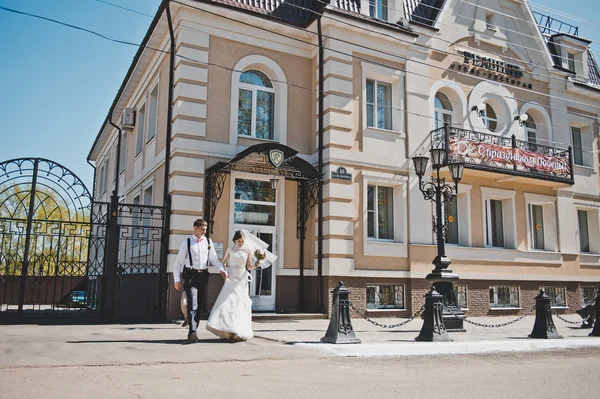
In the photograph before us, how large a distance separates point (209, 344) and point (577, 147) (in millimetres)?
20104

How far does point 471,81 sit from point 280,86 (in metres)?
7.62

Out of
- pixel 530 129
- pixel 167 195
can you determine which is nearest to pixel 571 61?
pixel 530 129

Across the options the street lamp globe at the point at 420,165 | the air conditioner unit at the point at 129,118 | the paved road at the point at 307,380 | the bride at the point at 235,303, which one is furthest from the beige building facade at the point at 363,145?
the paved road at the point at 307,380

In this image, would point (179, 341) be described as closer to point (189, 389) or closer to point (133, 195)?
point (189, 389)

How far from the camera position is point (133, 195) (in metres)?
21.3

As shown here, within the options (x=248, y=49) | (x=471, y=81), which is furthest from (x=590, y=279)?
(x=248, y=49)

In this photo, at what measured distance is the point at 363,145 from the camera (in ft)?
56.9

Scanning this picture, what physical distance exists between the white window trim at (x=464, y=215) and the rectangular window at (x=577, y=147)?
24.2 feet

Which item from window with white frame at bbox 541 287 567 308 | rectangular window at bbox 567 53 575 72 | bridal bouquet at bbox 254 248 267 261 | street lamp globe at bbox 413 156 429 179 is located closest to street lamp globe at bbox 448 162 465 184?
street lamp globe at bbox 413 156 429 179

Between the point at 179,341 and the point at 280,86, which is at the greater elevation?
the point at 280,86

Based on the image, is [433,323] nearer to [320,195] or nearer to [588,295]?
[320,195]

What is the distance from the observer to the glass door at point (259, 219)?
16.2 metres

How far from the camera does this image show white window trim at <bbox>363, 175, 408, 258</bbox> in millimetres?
16984

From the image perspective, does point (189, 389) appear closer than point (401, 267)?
Yes
